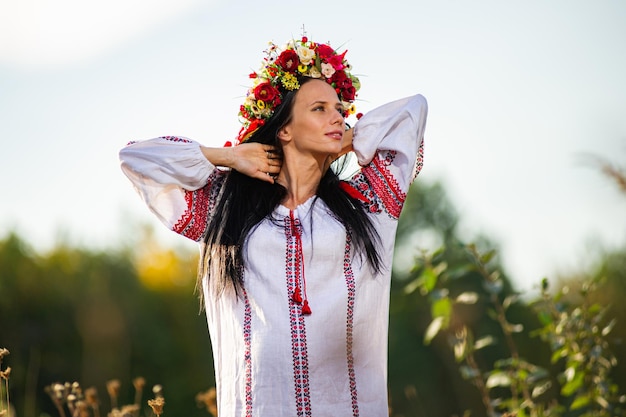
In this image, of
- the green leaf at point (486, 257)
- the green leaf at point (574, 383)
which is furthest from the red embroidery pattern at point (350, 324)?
the green leaf at point (574, 383)

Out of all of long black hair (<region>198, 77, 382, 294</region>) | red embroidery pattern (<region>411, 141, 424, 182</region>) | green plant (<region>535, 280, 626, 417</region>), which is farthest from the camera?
green plant (<region>535, 280, 626, 417</region>)

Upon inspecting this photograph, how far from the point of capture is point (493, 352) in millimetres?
15164

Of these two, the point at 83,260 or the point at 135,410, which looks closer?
the point at 135,410

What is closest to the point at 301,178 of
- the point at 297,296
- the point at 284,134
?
the point at 284,134

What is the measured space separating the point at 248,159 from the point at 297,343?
2.52ft

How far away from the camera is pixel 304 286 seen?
304 cm

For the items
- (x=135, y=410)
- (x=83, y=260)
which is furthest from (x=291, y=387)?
(x=83, y=260)

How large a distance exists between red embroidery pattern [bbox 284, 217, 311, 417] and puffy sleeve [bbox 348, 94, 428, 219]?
0.38 metres

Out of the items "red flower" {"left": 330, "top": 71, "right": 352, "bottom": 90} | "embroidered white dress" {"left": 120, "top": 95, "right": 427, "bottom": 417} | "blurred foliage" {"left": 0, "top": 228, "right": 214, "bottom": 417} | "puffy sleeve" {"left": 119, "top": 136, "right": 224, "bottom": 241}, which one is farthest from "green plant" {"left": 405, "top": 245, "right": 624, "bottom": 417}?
"blurred foliage" {"left": 0, "top": 228, "right": 214, "bottom": 417}

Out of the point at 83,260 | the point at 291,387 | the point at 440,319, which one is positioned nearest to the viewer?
the point at 291,387

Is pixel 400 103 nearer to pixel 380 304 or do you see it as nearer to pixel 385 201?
pixel 385 201

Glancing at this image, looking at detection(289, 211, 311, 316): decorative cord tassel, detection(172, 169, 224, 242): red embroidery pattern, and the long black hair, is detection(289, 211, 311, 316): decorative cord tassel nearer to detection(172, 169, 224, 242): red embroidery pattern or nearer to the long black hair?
the long black hair

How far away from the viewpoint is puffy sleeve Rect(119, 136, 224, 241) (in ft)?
10.6

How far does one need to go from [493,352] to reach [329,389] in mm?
12701
